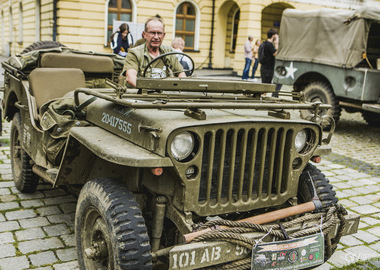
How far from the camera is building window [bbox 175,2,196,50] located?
24.2 meters

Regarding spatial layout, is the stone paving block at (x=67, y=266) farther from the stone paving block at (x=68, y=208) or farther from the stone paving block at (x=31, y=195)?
the stone paving block at (x=31, y=195)

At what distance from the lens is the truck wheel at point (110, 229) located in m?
2.63

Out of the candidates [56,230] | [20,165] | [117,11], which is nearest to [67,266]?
[56,230]

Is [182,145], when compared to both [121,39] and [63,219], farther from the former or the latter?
[121,39]

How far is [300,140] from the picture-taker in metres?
3.33

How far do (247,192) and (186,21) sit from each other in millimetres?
22353

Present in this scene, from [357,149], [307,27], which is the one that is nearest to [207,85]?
[357,149]

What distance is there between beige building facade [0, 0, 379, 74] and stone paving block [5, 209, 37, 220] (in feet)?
57.4

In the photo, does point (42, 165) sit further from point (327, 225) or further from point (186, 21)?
point (186, 21)

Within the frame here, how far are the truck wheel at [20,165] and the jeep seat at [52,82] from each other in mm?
564

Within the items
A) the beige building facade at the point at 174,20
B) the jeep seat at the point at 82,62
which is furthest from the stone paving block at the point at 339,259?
the beige building facade at the point at 174,20

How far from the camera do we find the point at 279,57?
38.0ft

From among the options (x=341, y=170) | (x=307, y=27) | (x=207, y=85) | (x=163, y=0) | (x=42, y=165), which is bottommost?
(x=341, y=170)

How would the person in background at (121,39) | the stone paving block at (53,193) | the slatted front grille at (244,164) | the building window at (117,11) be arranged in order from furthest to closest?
1. the building window at (117,11)
2. the person in background at (121,39)
3. the stone paving block at (53,193)
4. the slatted front grille at (244,164)
